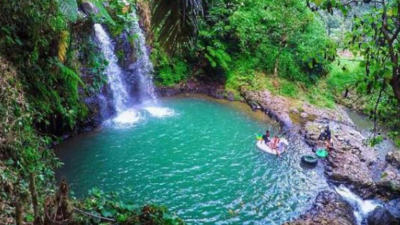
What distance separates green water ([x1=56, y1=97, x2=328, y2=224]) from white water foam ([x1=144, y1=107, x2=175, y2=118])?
35 cm

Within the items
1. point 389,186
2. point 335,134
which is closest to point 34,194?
point 389,186

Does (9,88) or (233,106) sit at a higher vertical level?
(9,88)

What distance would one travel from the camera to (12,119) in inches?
161

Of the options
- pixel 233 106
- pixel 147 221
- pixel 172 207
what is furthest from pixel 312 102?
pixel 147 221

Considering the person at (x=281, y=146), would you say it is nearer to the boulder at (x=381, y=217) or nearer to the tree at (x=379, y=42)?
the boulder at (x=381, y=217)

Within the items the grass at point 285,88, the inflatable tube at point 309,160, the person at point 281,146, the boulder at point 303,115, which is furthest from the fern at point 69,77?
the grass at point 285,88

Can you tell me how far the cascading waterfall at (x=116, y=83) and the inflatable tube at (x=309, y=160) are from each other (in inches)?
239

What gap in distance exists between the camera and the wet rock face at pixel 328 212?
25.3ft

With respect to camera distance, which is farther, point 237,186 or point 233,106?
point 233,106

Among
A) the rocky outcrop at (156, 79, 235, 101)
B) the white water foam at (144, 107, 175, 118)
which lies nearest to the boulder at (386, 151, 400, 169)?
the rocky outcrop at (156, 79, 235, 101)

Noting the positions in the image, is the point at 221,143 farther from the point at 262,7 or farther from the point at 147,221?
the point at 262,7

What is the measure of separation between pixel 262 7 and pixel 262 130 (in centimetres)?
737

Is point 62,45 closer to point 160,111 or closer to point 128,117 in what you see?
point 128,117

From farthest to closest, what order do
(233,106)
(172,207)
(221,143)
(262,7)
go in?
1. (262,7)
2. (233,106)
3. (221,143)
4. (172,207)
